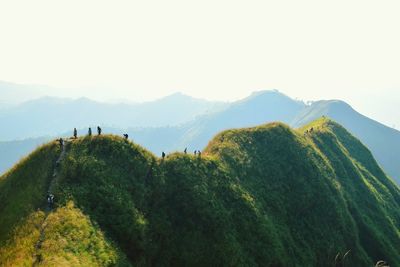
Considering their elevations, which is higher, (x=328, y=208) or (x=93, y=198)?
(x=93, y=198)

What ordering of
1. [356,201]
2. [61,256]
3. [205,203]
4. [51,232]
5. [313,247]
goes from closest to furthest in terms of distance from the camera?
[61,256] → [51,232] → [205,203] → [313,247] → [356,201]

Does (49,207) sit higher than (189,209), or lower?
higher

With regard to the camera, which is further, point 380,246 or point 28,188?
point 380,246

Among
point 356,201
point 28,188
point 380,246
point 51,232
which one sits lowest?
point 380,246

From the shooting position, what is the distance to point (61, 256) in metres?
33.6

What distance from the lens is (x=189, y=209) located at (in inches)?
2085

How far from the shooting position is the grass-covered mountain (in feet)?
129

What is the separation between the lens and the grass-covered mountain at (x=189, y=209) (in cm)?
3922

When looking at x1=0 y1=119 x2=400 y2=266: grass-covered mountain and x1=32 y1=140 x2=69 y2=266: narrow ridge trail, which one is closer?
x1=32 y1=140 x2=69 y2=266: narrow ridge trail

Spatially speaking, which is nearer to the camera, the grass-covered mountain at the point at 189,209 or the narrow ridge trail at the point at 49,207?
the narrow ridge trail at the point at 49,207

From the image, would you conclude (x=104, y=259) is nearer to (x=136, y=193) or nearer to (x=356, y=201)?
(x=136, y=193)

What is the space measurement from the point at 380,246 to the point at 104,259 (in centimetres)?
6480

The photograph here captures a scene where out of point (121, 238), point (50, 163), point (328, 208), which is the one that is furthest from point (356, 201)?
point (50, 163)

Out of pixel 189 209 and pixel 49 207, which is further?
pixel 189 209
